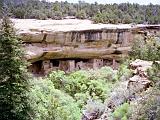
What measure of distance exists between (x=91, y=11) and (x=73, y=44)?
12723 mm

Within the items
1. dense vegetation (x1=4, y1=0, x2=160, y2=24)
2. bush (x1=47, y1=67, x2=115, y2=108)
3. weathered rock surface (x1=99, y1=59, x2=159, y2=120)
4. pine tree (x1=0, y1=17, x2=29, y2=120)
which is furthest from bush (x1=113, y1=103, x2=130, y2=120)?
dense vegetation (x1=4, y1=0, x2=160, y2=24)

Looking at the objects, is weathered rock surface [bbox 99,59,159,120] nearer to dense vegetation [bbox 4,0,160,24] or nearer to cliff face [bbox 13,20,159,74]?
cliff face [bbox 13,20,159,74]

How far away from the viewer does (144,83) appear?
16.9 metres

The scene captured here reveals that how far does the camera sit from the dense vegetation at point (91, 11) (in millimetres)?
44562

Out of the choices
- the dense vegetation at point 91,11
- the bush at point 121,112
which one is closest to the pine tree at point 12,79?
the bush at point 121,112

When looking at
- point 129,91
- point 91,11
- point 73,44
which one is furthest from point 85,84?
point 91,11

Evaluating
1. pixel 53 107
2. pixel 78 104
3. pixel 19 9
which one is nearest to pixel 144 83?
pixel 53 107

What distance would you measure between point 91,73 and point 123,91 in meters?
15.7

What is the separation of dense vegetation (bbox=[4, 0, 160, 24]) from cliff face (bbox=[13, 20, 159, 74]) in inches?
176

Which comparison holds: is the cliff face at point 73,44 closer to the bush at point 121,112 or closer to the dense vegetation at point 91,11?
the dense vegetation at point 91,11

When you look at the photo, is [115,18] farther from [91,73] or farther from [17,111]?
[17,111]

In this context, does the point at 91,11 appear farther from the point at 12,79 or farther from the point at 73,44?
the point at 12,79

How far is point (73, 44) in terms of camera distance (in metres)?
38.2

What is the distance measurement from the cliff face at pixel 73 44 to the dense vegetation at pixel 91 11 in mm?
4473
